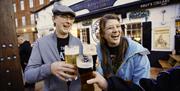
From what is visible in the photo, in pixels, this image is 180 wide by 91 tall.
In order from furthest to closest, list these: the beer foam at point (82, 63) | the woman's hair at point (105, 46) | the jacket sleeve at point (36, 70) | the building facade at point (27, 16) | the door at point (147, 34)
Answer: the building facade at point (27, 16) < the door at point (147, 34) < the woman's hair at point (105, 46) < the jacket sleeve at point (36, 70) < the beer foam at point (82, 63)

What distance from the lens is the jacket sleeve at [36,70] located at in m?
1.34

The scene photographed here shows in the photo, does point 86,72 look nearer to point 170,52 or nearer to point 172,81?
point 172,81

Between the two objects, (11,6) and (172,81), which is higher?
(11,6)

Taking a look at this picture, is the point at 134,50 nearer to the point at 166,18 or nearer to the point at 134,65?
the point at 134,65

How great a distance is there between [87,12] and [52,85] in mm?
11664

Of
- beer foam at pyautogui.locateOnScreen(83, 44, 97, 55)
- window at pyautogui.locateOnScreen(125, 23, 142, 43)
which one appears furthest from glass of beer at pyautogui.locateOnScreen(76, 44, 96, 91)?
window at pyautogui.locateOnScreen(125, 23, 142, 43)

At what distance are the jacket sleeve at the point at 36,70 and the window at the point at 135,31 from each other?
314 inches

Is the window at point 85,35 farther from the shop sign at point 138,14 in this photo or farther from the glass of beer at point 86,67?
the glass of beer at point 86,67

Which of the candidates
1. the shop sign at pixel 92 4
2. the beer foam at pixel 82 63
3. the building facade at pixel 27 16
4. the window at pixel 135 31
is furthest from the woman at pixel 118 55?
the building facade at pixel 27 16

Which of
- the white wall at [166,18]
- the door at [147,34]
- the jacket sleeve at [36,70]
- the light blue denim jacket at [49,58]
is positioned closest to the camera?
the jacket sleeve at [36,70]

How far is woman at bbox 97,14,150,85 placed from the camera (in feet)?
5.81

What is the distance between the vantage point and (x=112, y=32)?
75.0 inches

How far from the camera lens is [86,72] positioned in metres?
1.09

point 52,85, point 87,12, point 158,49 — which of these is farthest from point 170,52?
point 52,85
